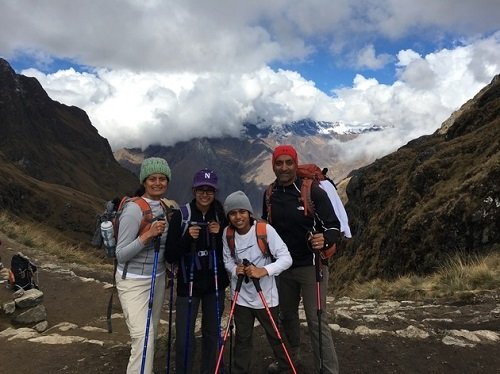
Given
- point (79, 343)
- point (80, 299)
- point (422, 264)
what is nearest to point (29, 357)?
point (79, 343)

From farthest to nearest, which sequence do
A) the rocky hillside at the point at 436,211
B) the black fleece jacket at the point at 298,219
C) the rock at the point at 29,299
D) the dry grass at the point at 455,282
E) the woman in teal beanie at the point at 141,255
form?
1. the rocky hillside at the point at 436,211
2. the dry grass at the point at 455,282
3. the rock at the point at 29,299
4. the black fleece jacket at the point at 298,219
5. the woman in teal beanie at the point at 141,255

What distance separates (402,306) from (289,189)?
25.9 feet

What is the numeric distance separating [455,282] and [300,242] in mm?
9668

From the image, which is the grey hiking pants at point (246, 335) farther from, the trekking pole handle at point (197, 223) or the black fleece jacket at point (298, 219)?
the trekking pole handle at point (197, 223)

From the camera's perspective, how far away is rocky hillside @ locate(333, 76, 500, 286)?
1791 centimetres

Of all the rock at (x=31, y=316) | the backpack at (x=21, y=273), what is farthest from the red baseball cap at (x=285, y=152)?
the backpack at (x=21, y=273)

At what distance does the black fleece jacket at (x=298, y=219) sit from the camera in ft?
23.1

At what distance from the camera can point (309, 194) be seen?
7.11 m

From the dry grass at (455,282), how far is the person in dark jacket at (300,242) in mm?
7900

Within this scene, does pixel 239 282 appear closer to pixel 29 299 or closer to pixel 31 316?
pixel 31 316

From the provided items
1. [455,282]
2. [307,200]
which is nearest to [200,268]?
[307,200]

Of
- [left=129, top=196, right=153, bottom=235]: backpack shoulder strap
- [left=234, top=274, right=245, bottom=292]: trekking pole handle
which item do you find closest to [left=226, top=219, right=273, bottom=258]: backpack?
[left=234, top=274, right=245, bottom=292]: trekking pole handle

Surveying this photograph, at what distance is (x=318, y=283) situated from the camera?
7.04 m

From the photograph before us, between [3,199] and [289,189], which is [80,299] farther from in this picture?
[3,199]
